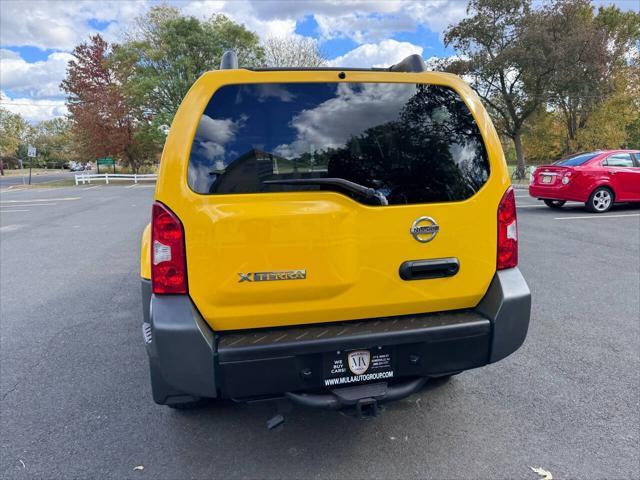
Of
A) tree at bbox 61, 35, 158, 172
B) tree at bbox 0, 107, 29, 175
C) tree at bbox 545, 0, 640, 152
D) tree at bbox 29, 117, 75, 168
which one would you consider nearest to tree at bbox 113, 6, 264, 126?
tree at bbox 61, 35, 158, 172

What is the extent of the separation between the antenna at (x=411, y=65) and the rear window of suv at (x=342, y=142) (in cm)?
12

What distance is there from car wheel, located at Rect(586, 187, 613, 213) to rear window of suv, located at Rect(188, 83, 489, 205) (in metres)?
10.4

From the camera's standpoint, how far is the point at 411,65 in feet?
7.91

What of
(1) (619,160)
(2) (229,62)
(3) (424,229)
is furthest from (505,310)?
(1) (619,160)

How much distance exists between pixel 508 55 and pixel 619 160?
561 inches

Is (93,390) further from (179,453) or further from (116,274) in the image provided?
(116,274)

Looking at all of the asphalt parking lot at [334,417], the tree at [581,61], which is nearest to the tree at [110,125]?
the tree at [581,61]

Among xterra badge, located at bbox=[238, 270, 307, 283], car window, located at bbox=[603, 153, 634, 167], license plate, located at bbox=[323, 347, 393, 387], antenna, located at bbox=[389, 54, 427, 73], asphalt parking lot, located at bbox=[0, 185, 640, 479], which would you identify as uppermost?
car window, located at bbox=[603, 153, 634, 167]

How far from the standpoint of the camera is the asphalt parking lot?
238 cm

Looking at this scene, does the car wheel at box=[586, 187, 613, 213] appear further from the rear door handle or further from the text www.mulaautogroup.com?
the text www.mulaautogroup.com

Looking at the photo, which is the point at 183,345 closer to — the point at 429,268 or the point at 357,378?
the point at 357,378

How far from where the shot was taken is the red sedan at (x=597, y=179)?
34.9ft

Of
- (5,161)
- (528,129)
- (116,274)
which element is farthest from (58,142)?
(116,274)

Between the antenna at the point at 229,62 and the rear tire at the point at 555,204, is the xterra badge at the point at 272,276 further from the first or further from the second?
the rear tire at the point at 555,204
